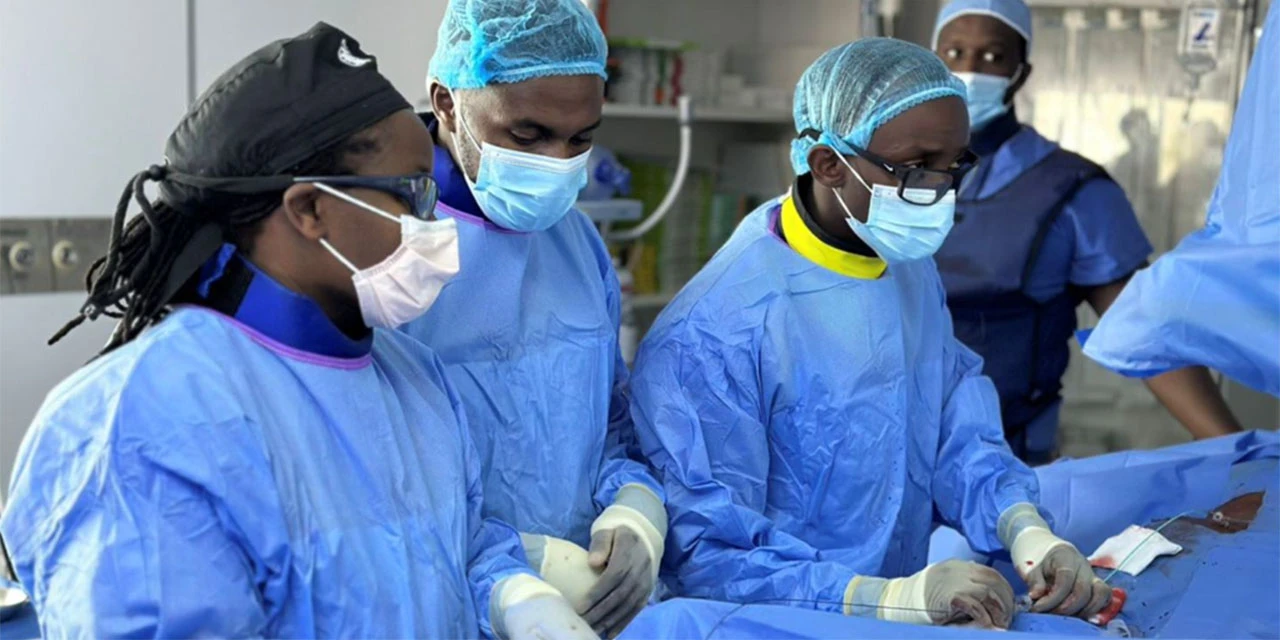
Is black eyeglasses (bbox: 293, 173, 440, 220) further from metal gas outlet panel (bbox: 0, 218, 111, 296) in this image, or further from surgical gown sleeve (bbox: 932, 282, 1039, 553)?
metal gas outlet panel (bbox: 0, 218, 111, 296)

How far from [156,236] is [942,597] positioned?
0.86 meters

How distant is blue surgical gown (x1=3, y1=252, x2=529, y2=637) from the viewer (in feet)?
3.13

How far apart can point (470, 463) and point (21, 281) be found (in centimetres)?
160

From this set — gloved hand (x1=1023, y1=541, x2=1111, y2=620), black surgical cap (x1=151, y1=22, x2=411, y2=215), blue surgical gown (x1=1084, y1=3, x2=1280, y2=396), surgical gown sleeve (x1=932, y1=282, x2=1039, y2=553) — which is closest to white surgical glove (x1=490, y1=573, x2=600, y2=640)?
black surgical cap (x1=151, y1=22, x2=411, y2=215)

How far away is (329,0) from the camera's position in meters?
2.77

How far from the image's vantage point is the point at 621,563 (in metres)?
1.33

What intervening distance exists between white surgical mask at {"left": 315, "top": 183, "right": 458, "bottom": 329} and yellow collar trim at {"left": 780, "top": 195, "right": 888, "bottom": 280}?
59 centimetres

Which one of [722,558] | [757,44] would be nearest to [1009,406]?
[722,558]

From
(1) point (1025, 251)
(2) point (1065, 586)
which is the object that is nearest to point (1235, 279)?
(2) point (1065, 586)

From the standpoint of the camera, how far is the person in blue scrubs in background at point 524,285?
141cm

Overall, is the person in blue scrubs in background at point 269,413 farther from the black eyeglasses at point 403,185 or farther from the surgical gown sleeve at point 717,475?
the surgical gown sleeve at point 717,475

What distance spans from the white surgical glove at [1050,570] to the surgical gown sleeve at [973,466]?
46 millimetres

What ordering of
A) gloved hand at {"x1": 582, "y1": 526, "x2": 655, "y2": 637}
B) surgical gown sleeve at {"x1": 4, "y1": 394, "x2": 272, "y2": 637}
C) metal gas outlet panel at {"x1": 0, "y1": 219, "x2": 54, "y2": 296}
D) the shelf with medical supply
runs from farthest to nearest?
the shelf with medical supply
metal gas outlet panel at {"x1": 0, "y1": 219, "x2": 54, "y2": 296}
gloved hand at {"x1": 582, "y1": 526, "x2": 655, "y2": 637}
surgical gown sleeve at {"x1": 4, "y1": 394, "x2": 272, "y2": 637}

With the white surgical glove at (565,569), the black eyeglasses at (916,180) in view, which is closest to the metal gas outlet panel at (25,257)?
the white surgical glove at (565,569)
